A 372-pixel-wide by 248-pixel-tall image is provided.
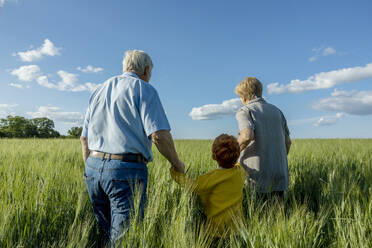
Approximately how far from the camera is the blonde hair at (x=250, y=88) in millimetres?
2715

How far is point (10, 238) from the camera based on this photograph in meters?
1.69

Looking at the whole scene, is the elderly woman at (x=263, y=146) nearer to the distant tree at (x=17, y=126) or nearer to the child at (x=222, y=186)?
the child at (x=222, y=186)

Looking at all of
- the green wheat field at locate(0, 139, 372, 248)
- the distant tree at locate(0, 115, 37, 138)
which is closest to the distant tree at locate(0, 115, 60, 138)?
the distant tree at locate(0, 115, 37, 138)

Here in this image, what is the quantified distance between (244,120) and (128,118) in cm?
124

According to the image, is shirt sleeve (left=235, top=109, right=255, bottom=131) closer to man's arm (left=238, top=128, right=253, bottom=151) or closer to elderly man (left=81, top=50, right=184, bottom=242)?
man's arm (left=238, top=128, right=253, bottom=151)

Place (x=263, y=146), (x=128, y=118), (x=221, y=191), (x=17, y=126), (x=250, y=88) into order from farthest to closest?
1. (x=17, y=126)
2. (x=250, y=88)
3. (x=263, y=146)
4. (x=221, y=191)
5. (x=128, y=118)

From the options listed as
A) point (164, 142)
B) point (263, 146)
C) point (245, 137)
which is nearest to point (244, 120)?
point (245, 137)

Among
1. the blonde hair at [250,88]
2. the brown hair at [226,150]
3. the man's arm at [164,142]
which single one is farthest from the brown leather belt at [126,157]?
the blonde hair at [250,88]

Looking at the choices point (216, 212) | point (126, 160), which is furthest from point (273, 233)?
point (126, 160)

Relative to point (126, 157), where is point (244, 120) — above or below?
above

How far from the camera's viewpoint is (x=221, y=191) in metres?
2.02

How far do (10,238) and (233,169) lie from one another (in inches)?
68.0

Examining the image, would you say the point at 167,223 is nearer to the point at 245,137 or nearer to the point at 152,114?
the point at 152,114

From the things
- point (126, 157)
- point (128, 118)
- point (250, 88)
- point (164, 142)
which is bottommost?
point (126, 157)
